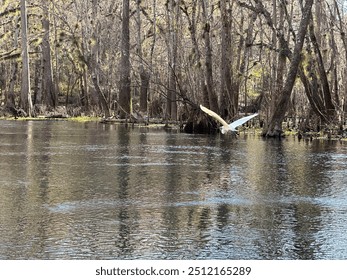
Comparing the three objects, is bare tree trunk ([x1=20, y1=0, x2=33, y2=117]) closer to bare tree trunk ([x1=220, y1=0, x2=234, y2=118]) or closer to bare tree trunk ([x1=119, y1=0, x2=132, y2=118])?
bare tree trunk ([x1=119, y1=0, x2=132, y2=118])

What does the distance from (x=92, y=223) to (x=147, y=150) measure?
10723mm

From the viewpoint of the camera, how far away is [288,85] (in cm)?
2653

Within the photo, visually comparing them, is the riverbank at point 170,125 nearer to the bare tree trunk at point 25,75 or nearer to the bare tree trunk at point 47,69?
the bare tree trunk at point 25,75

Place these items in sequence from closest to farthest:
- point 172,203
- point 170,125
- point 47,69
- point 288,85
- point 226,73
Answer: point 172,203, point 288,85, point 226,73, point 170,125, point 47,69

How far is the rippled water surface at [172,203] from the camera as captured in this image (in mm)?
9055

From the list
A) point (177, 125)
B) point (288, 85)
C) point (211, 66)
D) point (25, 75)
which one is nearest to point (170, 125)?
point (177, 125)

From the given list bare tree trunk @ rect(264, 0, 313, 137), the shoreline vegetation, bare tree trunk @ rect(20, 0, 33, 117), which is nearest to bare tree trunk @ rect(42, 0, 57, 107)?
bare tree trunk @ rect(20, 0, 33, 117)

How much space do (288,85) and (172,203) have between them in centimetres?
1522

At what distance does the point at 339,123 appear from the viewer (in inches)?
1069

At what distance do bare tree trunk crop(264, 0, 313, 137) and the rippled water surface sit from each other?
206 inches

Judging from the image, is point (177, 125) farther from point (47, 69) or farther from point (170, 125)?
point (47, 69)

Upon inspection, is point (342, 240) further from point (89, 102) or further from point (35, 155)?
point (89, 102)

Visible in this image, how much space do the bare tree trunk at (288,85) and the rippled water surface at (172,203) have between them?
5.23 m

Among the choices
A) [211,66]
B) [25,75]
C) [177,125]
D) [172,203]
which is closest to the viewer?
[172,203]
